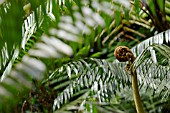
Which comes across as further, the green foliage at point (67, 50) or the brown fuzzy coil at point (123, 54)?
the brown fuzzy coil at point (123, 54)

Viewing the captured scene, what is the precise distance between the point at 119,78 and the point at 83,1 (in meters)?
0.51

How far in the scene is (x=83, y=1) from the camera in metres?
0.52

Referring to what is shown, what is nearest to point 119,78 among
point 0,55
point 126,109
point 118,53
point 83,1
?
point 118,53

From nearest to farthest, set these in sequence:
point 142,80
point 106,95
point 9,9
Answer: point 9,9, point 142,80, point 106,95

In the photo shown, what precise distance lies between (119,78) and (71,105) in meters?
1.36

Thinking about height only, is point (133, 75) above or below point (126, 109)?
below

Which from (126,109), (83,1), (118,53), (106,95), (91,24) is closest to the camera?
(83,1)

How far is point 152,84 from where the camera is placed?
91 cm

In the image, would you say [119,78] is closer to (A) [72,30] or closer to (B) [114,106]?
(A) [72,30]

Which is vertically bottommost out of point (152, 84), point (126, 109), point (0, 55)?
point (0, 55)

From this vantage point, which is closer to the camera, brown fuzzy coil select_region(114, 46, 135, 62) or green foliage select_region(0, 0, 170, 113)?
green foliage select_region(0, 0, 170, 113)

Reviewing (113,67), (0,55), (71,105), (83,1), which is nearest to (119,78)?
(113,67)

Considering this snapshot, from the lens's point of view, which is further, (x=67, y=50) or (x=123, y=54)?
(x=67, y=50)

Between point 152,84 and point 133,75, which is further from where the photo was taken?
point 152,84
